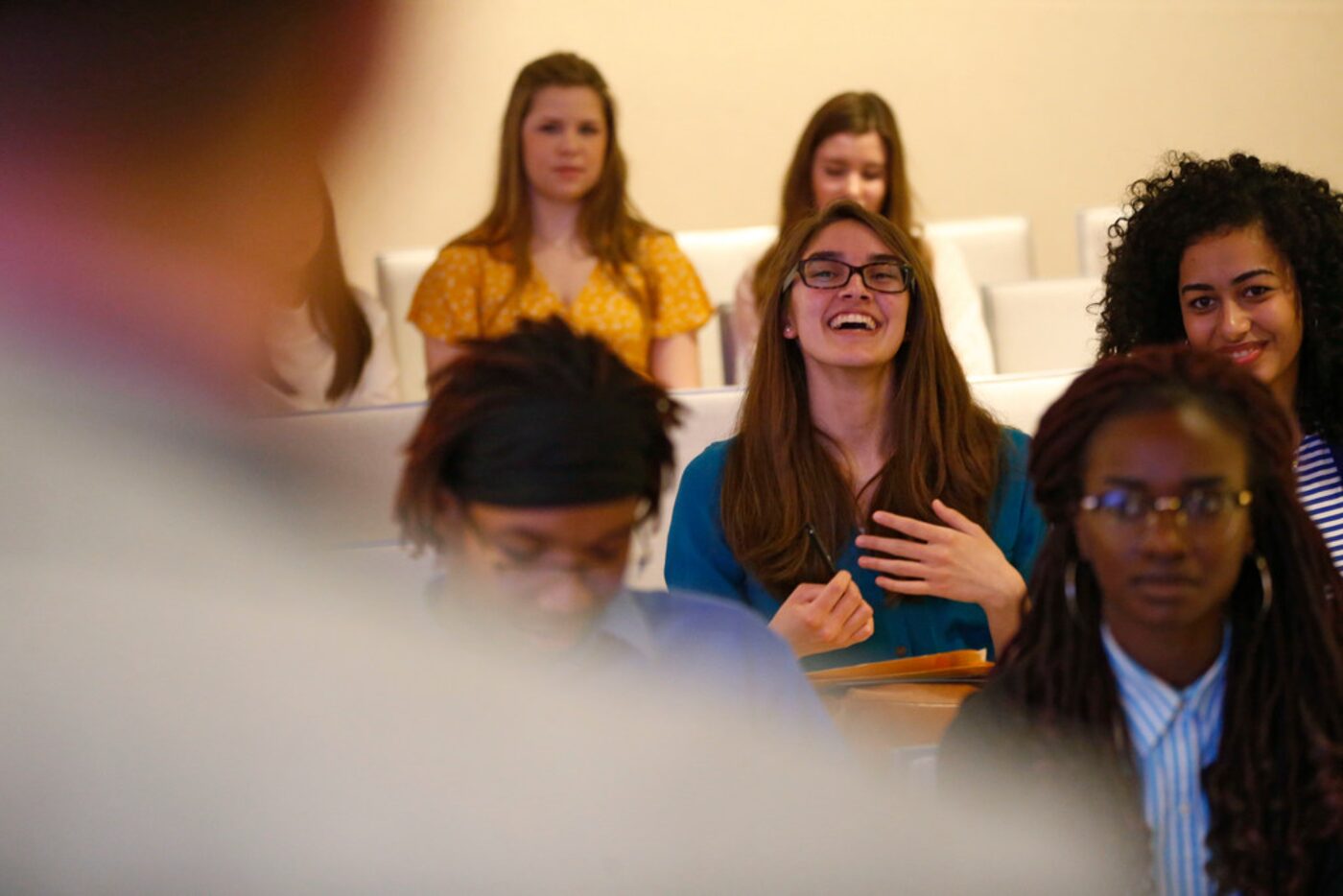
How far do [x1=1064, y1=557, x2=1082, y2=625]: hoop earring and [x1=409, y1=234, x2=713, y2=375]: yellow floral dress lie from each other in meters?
1.76

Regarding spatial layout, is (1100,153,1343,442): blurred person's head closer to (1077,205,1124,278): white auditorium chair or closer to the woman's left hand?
the woman's left hand

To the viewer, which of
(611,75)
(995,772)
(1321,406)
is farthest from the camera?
(611,75)

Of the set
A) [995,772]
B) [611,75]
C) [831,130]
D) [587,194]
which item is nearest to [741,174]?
[611,75]

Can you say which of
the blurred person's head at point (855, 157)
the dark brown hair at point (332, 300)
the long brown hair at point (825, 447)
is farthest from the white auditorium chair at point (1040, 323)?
the dark brown hair at point (332, 300)

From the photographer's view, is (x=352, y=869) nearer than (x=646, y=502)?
Yes

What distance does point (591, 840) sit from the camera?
54 centimetres

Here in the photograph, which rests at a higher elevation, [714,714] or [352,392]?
[352,392]

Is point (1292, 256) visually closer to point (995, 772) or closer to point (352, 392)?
point (995, 772)

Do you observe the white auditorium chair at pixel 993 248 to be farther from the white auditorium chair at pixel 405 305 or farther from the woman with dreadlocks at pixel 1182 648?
the woman with dreadlocks at pixel 1182 648

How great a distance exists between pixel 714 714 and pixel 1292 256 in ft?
4.13

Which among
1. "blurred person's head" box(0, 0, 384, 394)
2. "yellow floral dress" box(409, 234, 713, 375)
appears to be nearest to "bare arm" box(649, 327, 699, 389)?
"yellow floral dress" box(409, 234, 713, 375)

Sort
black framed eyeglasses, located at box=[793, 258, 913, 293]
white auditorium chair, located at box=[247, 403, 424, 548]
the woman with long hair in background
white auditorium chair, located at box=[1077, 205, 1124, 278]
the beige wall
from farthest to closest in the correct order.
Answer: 1. the beige wall
2. white auditorium chair, located at box=[1077, 205, 1124, 278]
3. the woman with long hair in background
4. black framed eyeglasses, located at box=[793, 258, 913, 293]
5. white auditorium chair, located at box=[247, 403, 424, 548]

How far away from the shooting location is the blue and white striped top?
1501 millimetres

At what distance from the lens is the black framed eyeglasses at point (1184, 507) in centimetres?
88
